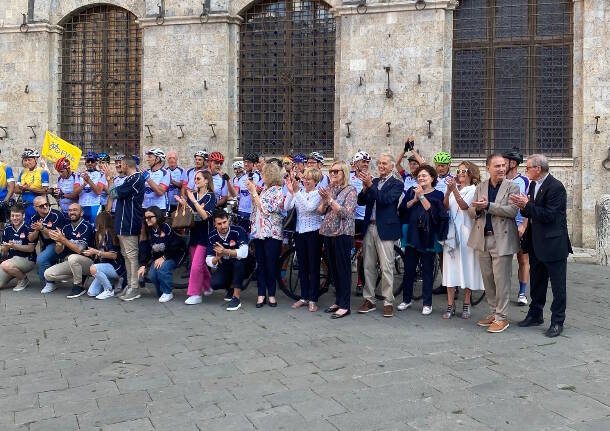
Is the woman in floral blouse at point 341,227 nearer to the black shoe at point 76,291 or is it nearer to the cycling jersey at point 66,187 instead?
the black shoe at point 76,291

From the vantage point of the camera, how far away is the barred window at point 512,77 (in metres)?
13.8

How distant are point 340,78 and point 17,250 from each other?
7.70 m

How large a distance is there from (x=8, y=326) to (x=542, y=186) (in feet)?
20.1

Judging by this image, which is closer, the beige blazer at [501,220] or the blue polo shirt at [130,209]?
the beige blazer at [501,220]

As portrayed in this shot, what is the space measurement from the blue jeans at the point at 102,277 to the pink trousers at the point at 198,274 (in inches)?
45.4

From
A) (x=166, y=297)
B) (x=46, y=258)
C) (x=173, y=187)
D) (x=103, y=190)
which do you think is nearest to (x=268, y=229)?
(x=166, y=297)

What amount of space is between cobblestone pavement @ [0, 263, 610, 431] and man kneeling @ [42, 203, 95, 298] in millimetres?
974

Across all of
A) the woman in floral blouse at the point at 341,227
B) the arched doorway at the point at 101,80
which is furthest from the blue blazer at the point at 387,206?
the arched doorway at the point at 101,80

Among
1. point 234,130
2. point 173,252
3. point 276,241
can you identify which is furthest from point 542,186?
point 234,130

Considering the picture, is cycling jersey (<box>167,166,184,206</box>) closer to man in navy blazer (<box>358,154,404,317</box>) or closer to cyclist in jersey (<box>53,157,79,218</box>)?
cyclist in jersey (<box>53,157,79,218</box>)

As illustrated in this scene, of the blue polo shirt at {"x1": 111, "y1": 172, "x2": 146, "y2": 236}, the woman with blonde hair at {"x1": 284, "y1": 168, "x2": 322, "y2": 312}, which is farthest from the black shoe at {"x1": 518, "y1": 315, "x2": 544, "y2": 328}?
the blue polo shirt at {"x1": 111, "y1": 172, "x2": 146, "y2": 236}

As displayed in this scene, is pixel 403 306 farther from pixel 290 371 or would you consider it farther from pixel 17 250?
pixel 17 250

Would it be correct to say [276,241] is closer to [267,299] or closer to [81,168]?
[267,299]

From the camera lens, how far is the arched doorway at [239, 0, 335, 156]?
595 inches
